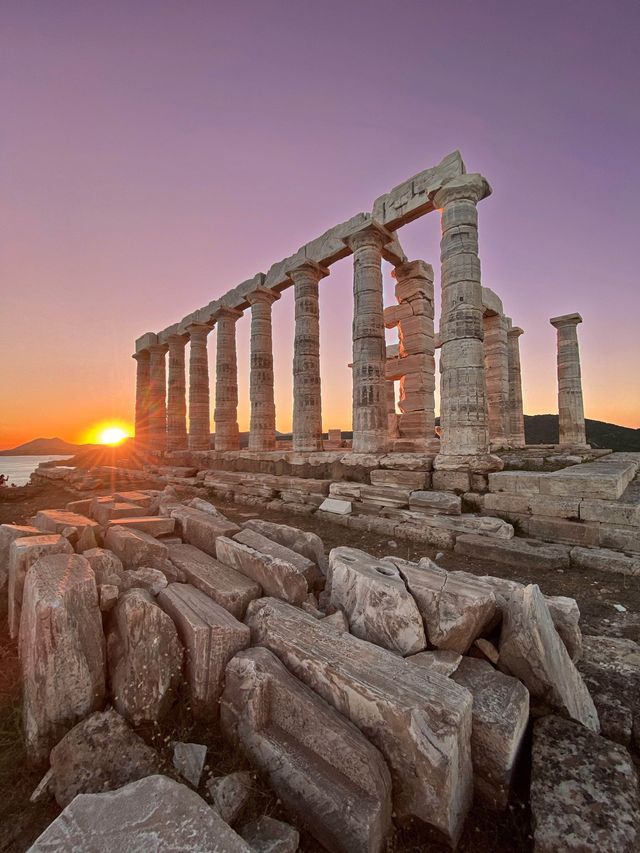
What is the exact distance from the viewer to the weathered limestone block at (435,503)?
758cm

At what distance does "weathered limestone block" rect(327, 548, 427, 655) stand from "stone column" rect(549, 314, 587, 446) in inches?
697

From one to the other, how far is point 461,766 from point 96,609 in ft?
7.86

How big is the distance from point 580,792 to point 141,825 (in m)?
1.99

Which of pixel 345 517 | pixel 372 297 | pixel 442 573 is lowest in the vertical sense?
pixel 345 517

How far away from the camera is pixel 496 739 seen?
1.89 meters

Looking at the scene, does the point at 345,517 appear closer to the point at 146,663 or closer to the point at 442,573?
the point at 442,573

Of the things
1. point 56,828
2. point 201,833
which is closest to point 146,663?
point 56,828

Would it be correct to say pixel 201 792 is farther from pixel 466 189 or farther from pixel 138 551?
pixel 466 189

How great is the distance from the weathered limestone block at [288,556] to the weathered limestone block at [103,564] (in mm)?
1140

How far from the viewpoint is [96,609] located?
2.50 m

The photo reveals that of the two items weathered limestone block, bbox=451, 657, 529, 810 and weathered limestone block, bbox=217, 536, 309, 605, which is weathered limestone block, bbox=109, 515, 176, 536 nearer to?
weathered limestone block, bbox=217, 536, 309, 605

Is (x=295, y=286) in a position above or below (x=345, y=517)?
above

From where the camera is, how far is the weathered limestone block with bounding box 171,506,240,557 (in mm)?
4020

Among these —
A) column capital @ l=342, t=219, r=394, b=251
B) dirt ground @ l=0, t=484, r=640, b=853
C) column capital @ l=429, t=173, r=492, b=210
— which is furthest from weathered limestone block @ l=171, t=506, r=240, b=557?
column capital @ l=342, t=219, r=394, b=251
